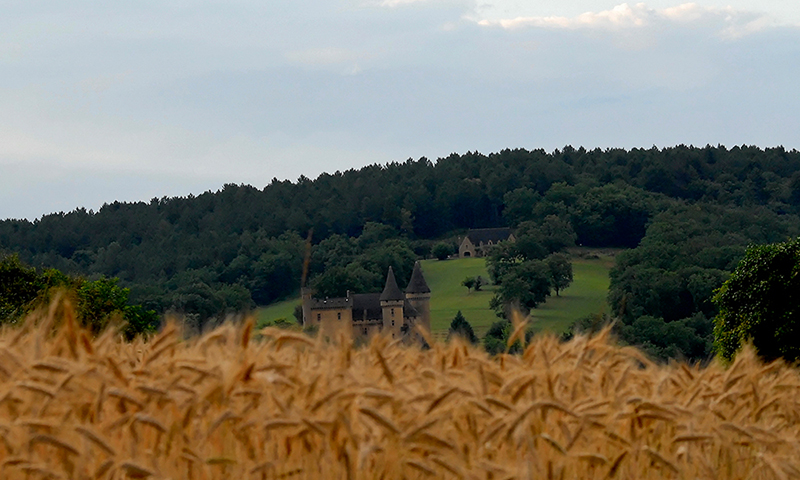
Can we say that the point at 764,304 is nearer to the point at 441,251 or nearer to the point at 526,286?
the point at 526,286

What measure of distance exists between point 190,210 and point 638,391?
18470cm

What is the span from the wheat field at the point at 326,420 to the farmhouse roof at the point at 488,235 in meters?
170

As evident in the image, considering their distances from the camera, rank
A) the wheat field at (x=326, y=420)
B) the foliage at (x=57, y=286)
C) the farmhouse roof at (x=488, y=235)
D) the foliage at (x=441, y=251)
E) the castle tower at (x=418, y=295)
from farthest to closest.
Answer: the farmhouse roof at (x=488, y=235)
the foliage at (x=441, y=251)
the castle tower at (x=418, y=295)
the foliage at (x=57, y=286)
the wheat field at (x=326, y=420)

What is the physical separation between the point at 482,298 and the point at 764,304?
111078 millimetres

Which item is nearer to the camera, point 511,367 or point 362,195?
point 511,367

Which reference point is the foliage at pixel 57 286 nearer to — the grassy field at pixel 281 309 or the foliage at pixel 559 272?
the grassy field at pixel 281 309

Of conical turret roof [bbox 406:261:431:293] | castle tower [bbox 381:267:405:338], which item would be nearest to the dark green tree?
A: castle tower [bbox 381:267:405:338]

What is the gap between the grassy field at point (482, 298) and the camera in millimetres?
110375

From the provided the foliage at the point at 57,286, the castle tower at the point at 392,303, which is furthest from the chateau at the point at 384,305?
the foliage at the point at 57,286

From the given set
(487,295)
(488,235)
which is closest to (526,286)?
(487,295)

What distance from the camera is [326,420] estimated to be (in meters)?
3.67

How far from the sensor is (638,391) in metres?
5.14

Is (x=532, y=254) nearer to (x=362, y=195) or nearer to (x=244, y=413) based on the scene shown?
(x=362, y=195)

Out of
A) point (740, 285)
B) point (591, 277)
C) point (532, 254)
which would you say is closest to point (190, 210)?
point (532, 254)
